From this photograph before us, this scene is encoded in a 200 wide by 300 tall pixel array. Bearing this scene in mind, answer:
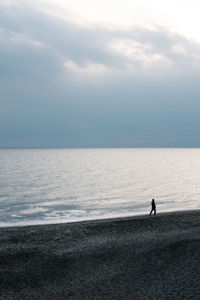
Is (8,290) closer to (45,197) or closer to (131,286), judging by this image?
(131,286)

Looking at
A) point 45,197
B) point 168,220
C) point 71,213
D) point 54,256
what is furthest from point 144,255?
point 45,197

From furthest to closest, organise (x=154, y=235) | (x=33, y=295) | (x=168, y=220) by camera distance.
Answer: (x=168, y=220)
(x=154, y=235)
(x=33, y=295)

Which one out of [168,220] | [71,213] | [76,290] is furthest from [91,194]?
[76,290]

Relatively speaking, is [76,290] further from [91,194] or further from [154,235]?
[91,194]

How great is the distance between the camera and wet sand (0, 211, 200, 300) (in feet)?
52.4

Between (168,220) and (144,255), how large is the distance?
12081 mm

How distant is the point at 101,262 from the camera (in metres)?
20.2

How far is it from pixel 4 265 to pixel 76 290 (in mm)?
5879

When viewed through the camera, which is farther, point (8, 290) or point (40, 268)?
point (40, 268)

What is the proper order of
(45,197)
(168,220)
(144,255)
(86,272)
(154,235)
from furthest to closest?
(45,197) < (168,220) < (154,235) < (144,255) < (86,272)

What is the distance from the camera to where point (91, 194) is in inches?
2468

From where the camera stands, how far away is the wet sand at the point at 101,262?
16.0 meters

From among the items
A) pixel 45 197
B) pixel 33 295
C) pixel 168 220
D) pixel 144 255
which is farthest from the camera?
pixel 45 197

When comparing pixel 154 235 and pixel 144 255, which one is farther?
pixel 154 235
